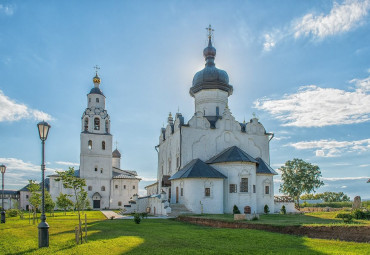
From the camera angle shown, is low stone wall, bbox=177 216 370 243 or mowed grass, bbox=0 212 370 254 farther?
low stone wall, bbox=177 216 370 243

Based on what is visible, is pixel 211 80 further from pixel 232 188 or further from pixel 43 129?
pixel 43 129

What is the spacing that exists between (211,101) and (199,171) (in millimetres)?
10845

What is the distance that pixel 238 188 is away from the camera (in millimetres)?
29641

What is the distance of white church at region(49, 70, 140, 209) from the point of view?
1914 inches

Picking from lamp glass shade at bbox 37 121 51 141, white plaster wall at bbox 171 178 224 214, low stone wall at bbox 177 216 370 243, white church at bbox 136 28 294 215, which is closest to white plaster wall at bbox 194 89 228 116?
white church at bbox 136 28 294 215

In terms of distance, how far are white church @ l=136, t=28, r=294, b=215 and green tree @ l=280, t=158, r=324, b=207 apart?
16839 mm

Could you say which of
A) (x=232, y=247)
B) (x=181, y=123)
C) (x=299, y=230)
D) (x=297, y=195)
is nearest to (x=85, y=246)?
(x=232, y=247)

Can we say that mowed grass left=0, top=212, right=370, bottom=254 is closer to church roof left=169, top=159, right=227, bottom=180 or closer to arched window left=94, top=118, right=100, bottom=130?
church roof left=169, top=159, right=227, bottom=180

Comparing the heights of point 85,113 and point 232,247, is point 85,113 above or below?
above

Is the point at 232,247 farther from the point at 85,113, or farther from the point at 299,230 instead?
the point at 85,113

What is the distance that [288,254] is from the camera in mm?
9242

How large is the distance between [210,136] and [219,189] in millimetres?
6251

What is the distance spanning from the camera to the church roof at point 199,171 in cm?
2904

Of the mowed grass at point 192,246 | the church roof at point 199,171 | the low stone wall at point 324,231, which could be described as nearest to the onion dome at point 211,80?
the church roof at point 199,171
